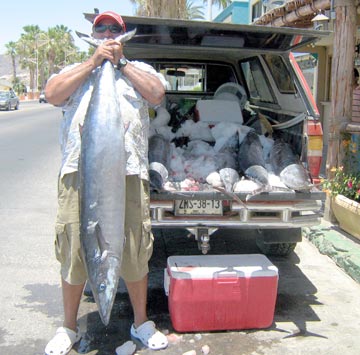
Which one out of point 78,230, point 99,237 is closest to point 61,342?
point 78,230

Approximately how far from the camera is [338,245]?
5.38 meters

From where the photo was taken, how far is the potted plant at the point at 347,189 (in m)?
5.60

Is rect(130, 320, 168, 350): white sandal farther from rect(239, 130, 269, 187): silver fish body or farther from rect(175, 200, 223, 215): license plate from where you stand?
rect(239, 130, 269, 187): silver fish body

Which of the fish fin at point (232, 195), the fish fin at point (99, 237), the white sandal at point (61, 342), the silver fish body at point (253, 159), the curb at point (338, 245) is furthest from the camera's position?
the curb at point (338, 245)

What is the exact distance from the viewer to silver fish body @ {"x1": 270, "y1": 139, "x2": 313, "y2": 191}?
396 cm

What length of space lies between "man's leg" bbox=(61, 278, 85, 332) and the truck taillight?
2.08 meters

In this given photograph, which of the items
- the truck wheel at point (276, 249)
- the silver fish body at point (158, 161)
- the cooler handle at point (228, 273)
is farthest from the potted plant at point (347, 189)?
the cooler handle at point (228, 273)

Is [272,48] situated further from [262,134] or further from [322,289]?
[322,289]

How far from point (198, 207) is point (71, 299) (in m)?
1.19

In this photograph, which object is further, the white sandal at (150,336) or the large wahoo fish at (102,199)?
the white sandal at (150,336)

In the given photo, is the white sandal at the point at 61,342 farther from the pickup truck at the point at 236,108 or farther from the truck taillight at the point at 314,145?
the truck taillight at the point at 314,145

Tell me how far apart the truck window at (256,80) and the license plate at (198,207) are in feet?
6.84

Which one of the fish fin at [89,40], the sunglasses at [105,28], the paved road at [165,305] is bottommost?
the paved road at [165,305]

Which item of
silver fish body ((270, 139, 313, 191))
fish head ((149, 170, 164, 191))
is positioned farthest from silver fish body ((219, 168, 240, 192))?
fish head ((149, 170, 164, 191))
